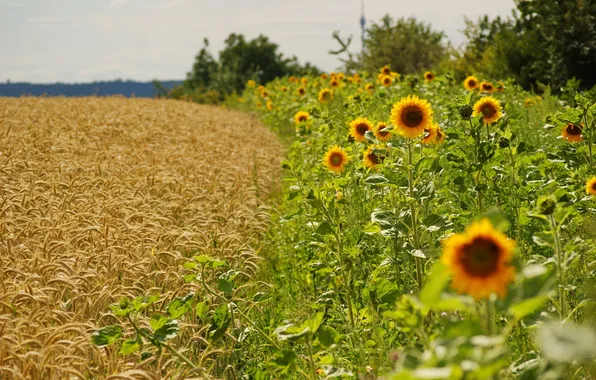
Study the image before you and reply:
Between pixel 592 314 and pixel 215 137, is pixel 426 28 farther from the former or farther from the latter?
pixel 592 314

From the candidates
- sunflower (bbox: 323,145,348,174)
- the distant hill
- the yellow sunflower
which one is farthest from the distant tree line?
sunflower (bbox: 323,145,348,174)

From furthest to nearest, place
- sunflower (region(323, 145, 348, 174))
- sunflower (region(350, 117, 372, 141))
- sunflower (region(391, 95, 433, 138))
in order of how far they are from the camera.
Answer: sunflower (region(350, 117, 372, 141)), sunflower (region(323, 145, 348, 174)), sunflower (region(391, 95, 433, 138))

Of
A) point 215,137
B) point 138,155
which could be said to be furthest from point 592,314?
point 215,137

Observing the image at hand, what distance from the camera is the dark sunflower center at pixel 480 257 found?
170 cm

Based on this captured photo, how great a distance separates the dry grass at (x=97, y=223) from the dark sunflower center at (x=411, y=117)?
1.30 meters

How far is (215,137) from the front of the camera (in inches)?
462

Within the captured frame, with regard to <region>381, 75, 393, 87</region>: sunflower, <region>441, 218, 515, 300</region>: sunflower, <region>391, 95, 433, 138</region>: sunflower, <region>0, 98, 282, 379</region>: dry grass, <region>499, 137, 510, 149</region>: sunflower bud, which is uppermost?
<region>381, 75, 393, 87</region>: sunflower

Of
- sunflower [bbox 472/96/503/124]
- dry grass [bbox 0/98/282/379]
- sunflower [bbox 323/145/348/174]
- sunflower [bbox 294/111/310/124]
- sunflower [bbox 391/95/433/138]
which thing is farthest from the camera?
sunflower [bbox 294/111/310/124]

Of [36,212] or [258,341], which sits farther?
[36,212]

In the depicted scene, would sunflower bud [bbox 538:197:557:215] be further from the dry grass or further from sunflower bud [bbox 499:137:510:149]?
sunflower bud [bbox 499:137:510:149]

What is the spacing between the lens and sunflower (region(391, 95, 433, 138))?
13.7 ft

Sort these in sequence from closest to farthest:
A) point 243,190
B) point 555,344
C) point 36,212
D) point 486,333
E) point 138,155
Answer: point 555,344 < point 486,333 < point 36,212 < point 243,190 < point 138,155

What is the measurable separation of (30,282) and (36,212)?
1.65 metres

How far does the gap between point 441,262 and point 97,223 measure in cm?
364
